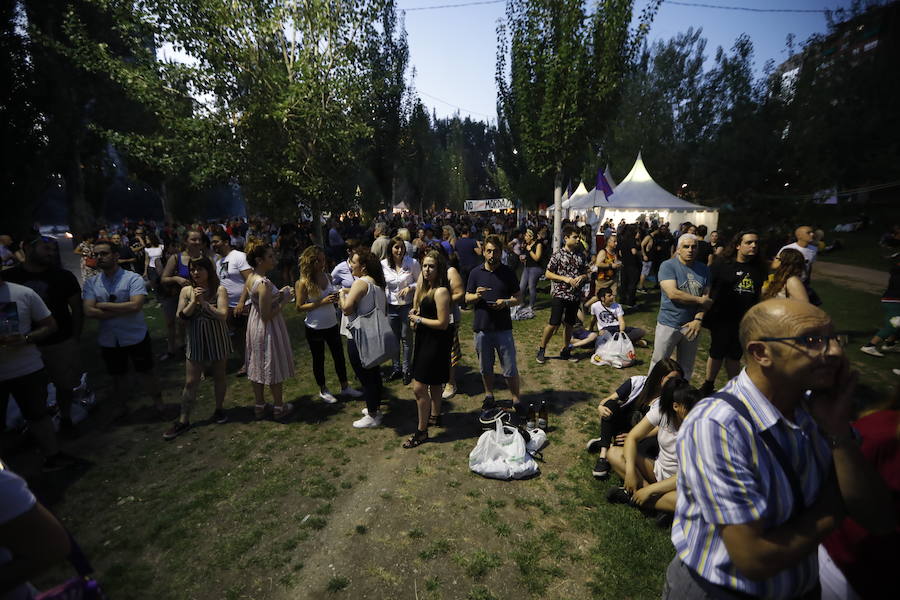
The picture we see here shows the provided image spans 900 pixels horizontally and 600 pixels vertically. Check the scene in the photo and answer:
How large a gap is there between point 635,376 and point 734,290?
1.68 metres

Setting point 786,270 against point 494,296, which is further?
point 494,296

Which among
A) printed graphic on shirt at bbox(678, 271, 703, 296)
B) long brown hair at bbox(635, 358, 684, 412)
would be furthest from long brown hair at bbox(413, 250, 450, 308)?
Answer: printed graphic on shirt at bbox(678, 271, 703, 296)

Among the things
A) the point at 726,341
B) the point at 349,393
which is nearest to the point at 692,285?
the point at 726,341

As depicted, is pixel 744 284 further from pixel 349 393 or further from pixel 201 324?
pixel 201 324

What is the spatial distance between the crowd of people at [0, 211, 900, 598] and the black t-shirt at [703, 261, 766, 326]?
0.6 inches

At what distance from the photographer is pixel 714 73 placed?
1414 inches

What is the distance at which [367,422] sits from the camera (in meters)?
5.20

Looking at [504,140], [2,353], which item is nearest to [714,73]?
[504,140]

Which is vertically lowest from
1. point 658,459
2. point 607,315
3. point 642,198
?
point 658,459

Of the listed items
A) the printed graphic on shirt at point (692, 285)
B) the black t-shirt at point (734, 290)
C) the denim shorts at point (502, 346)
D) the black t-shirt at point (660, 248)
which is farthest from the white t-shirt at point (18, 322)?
the black t-shirt at point (660, 248)

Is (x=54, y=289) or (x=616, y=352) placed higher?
(x=54, y=289)

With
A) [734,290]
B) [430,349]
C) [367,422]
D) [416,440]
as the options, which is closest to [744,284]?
[734,290]

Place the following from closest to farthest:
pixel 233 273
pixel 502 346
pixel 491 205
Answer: pixel 502 346 → pixel 233 273 → pixel 491 205

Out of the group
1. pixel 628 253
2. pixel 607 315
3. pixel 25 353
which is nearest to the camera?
pixel 25 353
